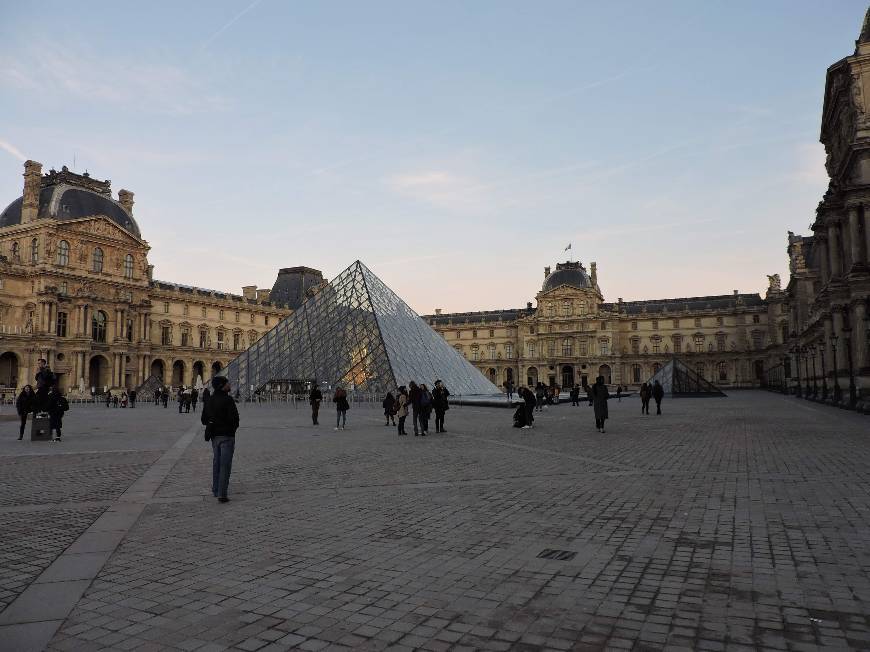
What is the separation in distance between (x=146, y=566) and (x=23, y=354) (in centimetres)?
5103

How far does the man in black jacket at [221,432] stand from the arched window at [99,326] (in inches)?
1986

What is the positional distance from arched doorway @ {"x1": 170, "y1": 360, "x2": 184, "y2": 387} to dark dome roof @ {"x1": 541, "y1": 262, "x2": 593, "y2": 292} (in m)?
45.3

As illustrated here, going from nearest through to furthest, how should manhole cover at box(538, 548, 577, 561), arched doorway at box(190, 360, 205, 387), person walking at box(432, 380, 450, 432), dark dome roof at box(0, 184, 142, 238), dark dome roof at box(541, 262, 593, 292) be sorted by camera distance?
manhole cover at box(538, 548, 577, 561) → person walking at box(432, 380, 450, 432) → dark dome roof at box(0, 184, 142, 238) → arched doorway at box(190, 360, 205, 387) → dark dome roof at box(541, 262, 593, 292)

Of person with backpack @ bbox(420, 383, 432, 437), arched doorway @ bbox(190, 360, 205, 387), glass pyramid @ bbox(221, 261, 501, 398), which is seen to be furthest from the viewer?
arched doorway @ bbox(190, 360, 205, 387)

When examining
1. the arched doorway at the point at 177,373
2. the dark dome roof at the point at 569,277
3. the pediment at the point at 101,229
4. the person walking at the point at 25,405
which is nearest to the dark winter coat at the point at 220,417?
the person walking at the point at 25,405

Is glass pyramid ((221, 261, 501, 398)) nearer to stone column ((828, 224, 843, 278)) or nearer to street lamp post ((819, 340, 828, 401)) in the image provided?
street lamp post ((819, 340, 828, 401))

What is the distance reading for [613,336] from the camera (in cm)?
7812

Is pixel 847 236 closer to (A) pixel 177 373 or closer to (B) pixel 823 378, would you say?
(B) pixel 823 378

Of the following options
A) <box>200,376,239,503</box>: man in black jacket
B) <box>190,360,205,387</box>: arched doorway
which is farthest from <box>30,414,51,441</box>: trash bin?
<box>190,360,205,387</box>: arched doorway

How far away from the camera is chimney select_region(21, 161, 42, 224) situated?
49688 mm

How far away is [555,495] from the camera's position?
6.48m

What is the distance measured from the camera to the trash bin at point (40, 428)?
13086mm

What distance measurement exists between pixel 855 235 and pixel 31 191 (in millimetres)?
55487

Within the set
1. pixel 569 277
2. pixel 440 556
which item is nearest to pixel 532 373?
pixel 569 277
